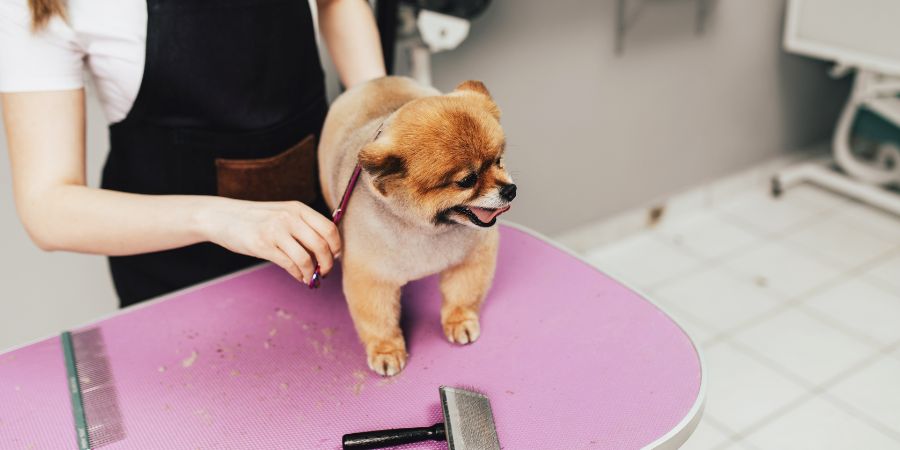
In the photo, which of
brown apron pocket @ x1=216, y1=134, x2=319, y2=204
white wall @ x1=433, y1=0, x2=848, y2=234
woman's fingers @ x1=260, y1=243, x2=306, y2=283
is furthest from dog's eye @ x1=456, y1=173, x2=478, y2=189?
white wall @ x1=433, y1=0, x2=848, y2=234

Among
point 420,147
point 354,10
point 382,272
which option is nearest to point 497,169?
point 420,147

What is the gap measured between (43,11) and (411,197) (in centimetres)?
49

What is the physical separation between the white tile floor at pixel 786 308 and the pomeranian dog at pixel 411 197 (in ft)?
3.11

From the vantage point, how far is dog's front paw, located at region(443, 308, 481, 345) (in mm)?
1002

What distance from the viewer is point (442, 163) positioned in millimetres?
804

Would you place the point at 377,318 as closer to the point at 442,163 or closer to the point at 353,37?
the point at 442,163

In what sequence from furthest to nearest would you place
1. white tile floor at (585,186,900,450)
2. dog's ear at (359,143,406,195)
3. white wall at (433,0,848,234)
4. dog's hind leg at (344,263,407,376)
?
white wall at (433,0,848,234), white tile floor at (585,186,900,450), dog's hind leg at (344,263,407,376), dog's ear at (359,143,406,195)

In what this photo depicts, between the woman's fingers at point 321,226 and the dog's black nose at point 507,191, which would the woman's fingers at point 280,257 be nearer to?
the woman's fingers at point 321,226

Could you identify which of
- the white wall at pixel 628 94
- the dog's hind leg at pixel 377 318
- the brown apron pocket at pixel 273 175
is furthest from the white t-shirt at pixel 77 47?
the white wall at pixel 628 94

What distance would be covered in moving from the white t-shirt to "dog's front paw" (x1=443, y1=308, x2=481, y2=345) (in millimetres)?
527

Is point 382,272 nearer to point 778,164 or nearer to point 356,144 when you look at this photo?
point 356,144

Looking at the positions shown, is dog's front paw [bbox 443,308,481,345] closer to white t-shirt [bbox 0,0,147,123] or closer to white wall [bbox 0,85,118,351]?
white t-shirt [bbox 0,0,147,123]

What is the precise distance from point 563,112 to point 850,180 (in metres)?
1.29

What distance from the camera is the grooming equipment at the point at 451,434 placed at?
2.69ft
